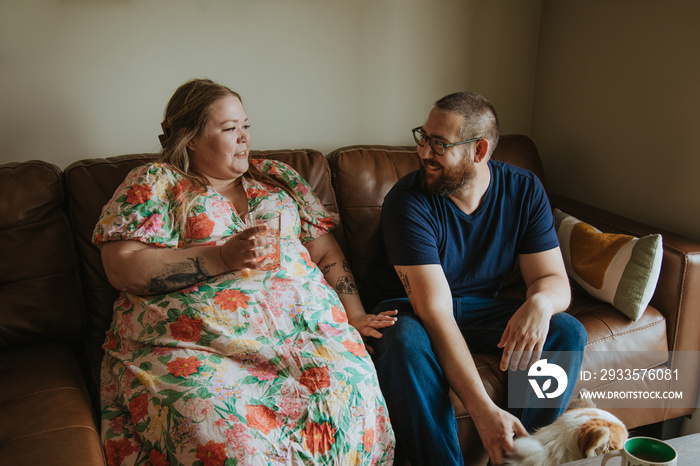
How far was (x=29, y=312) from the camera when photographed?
64.6 inches

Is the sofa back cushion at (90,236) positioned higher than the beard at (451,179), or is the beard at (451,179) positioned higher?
the beard at (451,179)

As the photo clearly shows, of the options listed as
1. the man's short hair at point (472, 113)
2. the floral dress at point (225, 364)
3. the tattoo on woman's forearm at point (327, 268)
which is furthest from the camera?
the tattoo on woman's forearm at point (327, 268)

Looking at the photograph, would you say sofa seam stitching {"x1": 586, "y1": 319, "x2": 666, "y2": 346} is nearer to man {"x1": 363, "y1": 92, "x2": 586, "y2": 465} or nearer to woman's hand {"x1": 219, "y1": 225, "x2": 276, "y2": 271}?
man {"x1": 363, "y1": 92, "x2": 586, "y2": 465}

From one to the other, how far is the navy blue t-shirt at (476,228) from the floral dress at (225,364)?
1.03 feet

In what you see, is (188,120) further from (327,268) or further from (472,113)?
(472,113)

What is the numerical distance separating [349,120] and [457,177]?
3.11 ft

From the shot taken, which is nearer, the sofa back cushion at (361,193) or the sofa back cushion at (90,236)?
the sofa back cushion at (90,236)

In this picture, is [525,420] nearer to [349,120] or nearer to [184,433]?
[184,433]

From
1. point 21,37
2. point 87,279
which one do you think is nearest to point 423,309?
point 87,279

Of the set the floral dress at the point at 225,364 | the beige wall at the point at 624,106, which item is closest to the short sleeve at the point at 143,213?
the floral dress at the point at 225,364

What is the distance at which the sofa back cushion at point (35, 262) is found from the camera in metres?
1.63

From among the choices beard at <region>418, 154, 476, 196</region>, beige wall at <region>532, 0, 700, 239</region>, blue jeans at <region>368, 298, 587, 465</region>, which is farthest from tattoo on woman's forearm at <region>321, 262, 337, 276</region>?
beige wall at <region>532, 0, 700, 239</region>

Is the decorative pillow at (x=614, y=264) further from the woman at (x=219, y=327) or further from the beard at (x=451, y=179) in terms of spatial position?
the woman at (x=219, y=327)

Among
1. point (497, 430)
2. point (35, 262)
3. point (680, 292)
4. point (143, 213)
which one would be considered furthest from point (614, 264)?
point (35, 262)
